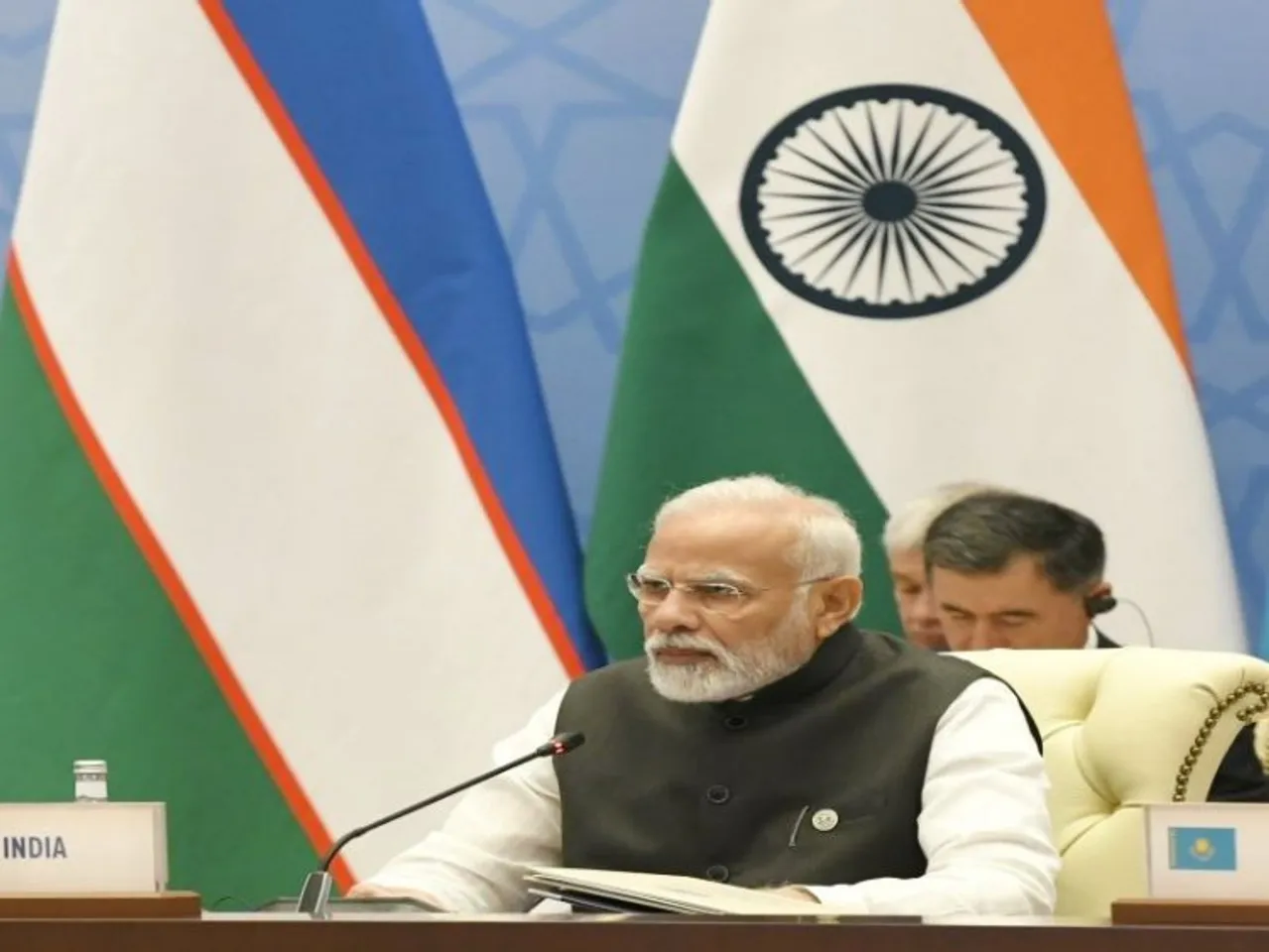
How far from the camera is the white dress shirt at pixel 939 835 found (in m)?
2.73

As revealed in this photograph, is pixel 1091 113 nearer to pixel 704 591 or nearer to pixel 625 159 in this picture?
pixel 625 159

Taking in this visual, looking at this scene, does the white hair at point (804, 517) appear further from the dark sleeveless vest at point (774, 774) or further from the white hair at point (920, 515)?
the white hair at point (920, 515)

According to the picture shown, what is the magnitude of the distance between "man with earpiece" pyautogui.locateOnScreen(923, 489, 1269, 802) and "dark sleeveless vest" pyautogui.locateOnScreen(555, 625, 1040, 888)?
0.56 meters

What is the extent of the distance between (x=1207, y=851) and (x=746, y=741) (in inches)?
45.4

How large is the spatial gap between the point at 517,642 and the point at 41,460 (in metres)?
0.81

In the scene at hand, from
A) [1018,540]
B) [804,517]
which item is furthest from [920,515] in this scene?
[804,517]


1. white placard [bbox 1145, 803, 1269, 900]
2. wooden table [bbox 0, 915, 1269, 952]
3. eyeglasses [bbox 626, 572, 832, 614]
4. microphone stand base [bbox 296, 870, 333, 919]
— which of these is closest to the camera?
wooden table [bbox 0, 915, 1269, 952]

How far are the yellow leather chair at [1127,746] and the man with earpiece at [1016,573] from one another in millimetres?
501

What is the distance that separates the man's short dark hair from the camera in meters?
3.76

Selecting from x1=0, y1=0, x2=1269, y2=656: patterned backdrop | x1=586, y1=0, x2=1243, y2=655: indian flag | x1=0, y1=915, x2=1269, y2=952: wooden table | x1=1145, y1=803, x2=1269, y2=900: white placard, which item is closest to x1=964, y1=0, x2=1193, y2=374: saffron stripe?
x1=586, y1=0, x2=1243, y2=655: indian flag

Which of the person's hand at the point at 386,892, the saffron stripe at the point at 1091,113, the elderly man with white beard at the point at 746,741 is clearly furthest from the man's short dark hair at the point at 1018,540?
the person's hand at the point at 386,892

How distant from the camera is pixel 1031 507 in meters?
3.79

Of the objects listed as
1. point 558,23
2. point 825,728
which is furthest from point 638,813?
point 558,23

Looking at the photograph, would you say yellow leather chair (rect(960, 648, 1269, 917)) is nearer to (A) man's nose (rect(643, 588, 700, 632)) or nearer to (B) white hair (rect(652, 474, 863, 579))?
(B) white hair (rect(652, 474, 863, 579))
